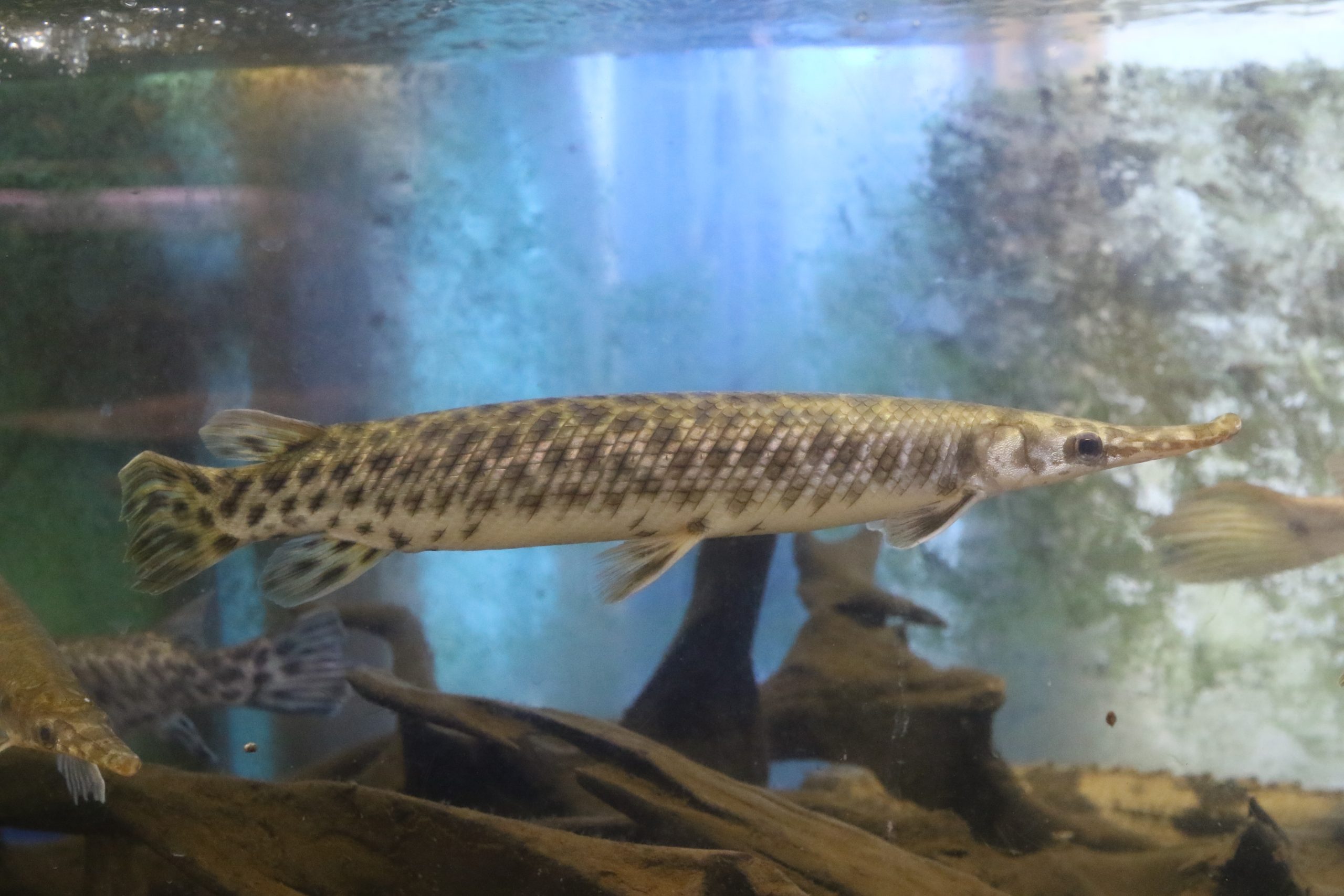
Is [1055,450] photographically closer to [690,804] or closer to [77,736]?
[690,804]

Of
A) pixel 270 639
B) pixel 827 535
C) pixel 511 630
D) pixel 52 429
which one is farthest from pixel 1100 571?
pixel 52 429

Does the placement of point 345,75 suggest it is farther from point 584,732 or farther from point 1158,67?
point 1158,67

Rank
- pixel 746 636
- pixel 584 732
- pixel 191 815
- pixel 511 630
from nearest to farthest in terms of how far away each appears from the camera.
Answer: pixel 191 815
pixel 584 732
pixel 746 636
pixel 511 630

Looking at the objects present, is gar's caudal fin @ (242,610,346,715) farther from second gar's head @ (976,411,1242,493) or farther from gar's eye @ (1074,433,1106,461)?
gar's eye @ (1074,433,1106,461)

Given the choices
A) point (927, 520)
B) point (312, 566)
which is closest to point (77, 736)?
point (312, 566)

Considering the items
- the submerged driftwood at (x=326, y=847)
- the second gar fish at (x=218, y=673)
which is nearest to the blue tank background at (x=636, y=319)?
the second gar fish at (x=218, y=673)
